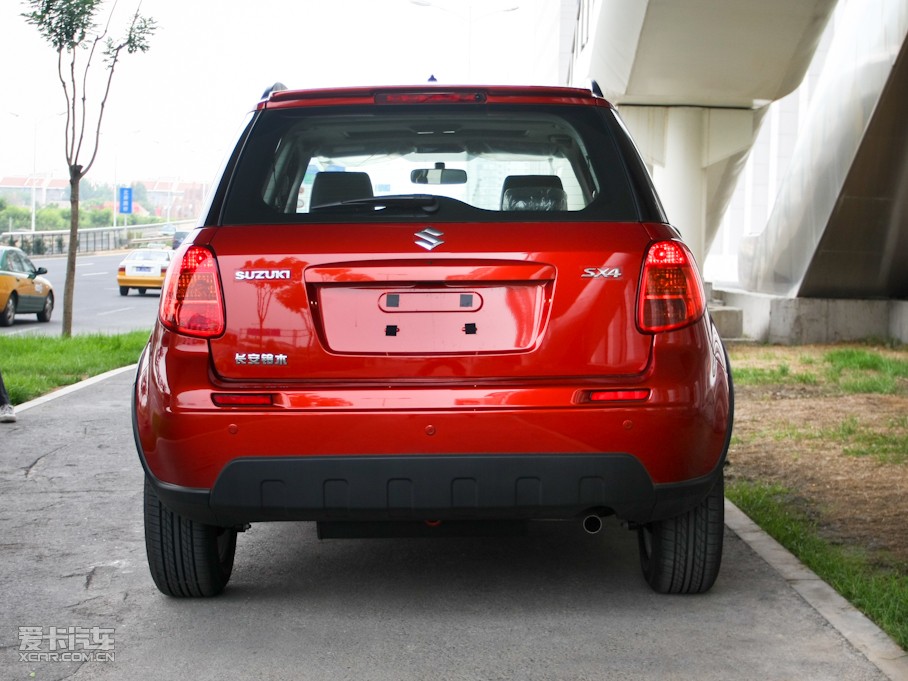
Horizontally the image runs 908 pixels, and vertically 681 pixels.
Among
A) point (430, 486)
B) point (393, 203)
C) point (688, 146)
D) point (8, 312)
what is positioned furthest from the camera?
point (8, 312)

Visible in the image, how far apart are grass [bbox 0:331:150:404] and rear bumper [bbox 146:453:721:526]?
7.12 metres

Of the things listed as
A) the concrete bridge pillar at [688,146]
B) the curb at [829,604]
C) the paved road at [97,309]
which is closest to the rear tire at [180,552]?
the curb at [829,604]

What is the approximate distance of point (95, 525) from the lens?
5.83 m

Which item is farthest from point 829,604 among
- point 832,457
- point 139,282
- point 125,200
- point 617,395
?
point 125,200

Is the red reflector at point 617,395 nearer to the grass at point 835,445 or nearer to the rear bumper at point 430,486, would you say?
the rear bumper at point 430,486

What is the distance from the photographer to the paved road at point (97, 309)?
22.6 metres

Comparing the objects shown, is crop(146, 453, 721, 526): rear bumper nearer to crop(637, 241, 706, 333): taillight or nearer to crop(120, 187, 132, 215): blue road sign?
crop(637, 241, 706, 333): taillight

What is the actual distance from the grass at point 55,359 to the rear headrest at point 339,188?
22.2 ft

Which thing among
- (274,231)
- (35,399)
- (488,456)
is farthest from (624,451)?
(35,399)

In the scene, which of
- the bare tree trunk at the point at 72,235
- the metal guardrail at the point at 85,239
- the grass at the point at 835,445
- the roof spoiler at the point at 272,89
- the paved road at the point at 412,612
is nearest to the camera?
the paved road at the point at 412,612

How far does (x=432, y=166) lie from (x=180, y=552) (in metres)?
1.67

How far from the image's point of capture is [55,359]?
45.3ft

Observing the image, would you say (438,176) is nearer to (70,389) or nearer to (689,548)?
(689,548)

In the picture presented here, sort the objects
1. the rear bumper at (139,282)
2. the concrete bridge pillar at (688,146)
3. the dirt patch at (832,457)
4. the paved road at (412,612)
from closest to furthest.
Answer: the paved road at (412,612), the dirt patch at (832,457), the concrete bridge pillar at (688,146), the rear bumper at (139,282)
